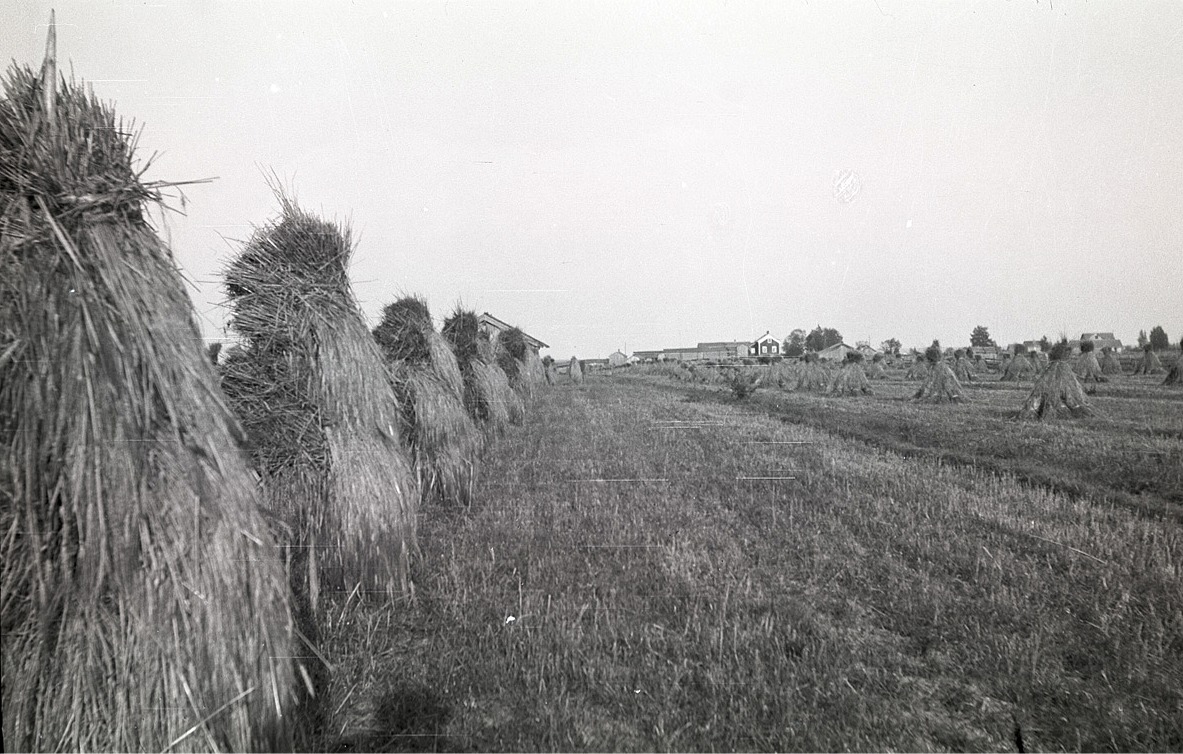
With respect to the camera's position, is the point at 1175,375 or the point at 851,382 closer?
the point at 1175,375

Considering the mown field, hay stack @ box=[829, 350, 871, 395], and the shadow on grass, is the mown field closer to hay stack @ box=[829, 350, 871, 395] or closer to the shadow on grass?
the shadow on grass

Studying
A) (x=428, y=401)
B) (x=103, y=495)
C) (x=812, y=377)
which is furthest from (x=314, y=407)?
(x=812, y=377)

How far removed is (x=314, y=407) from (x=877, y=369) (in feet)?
107

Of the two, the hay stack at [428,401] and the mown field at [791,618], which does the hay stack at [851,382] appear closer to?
the mown field at [791,618]

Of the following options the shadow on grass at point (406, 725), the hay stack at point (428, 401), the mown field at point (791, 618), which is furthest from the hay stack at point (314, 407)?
the hay stack at point (428, 401)

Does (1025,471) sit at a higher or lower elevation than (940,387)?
lower

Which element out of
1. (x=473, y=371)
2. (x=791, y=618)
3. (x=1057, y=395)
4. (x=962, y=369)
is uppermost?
(x=473, y=371)

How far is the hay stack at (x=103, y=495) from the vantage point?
2393mm

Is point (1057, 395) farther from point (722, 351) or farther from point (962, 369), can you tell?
point (962, 369)

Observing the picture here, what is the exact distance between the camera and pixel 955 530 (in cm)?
587

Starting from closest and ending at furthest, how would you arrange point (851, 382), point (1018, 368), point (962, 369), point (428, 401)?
point (428, 401)
point (851, 382)
point (1018, 368)
point (962, 369)

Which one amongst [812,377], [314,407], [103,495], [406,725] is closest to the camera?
[103,495]

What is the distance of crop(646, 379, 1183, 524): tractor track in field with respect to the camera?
19.8 ft

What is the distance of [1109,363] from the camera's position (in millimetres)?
19750
